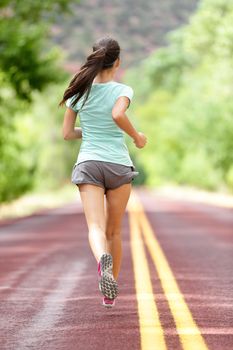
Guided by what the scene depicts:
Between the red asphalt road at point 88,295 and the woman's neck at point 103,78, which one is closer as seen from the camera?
the red asphalt road at point 88,295

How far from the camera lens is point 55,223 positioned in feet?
81.1

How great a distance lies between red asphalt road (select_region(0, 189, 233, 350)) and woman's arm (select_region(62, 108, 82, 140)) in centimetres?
142

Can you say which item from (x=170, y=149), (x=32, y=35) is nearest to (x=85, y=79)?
(x=32, y=35)

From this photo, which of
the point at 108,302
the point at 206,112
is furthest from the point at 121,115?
the point at 206,112

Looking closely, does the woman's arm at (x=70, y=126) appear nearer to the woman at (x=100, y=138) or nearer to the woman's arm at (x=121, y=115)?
the woman at (x=100, y=138)

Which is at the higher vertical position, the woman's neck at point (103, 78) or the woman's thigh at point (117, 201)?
the woman's neck at point (103, 78)

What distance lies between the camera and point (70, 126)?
7707 mm

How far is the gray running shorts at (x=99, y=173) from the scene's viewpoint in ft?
24.6

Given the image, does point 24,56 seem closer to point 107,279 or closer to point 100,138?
point 100,138

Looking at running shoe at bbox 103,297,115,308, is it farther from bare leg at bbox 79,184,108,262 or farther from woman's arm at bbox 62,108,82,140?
woman's arm at bbox 62,108,82,140

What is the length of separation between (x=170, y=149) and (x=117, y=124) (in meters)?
72.5

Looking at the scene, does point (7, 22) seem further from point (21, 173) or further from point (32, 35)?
point (21, 173)

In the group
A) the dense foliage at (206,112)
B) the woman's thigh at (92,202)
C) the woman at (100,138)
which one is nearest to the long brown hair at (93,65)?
the woman at (100,138)

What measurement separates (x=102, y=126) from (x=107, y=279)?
4.10 ft
